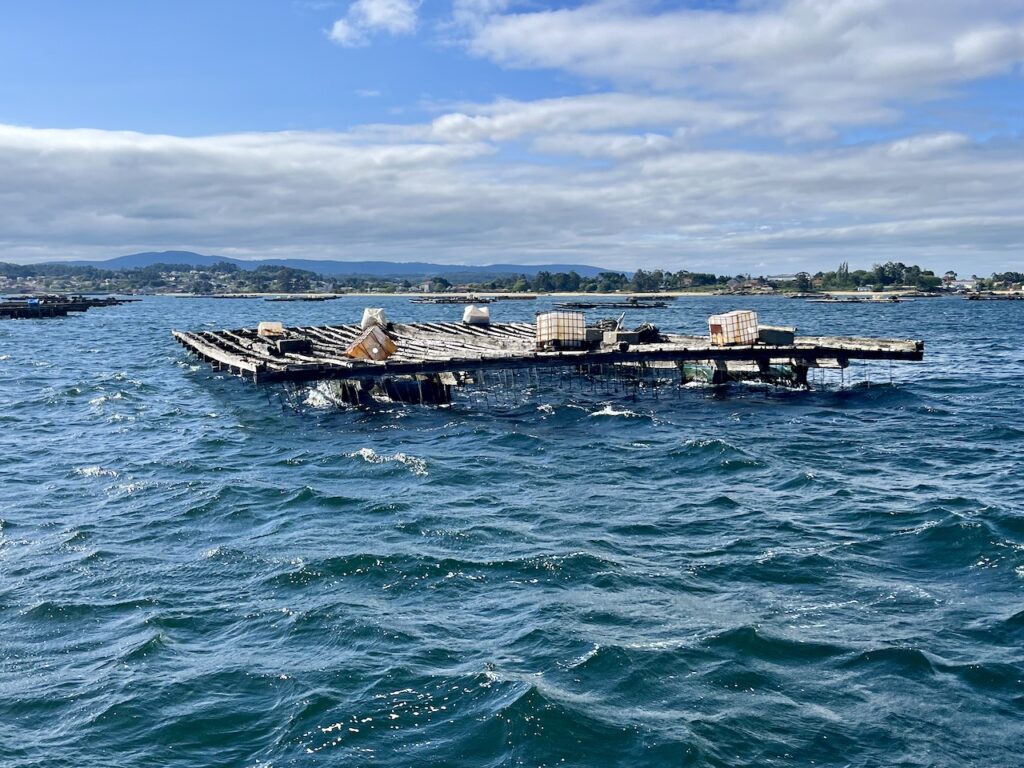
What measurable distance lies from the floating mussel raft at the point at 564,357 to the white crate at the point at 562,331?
51mm

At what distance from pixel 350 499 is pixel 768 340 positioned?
27658 mm

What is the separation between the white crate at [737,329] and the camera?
43688 millimetres

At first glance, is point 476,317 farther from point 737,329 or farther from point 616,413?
point 616,413

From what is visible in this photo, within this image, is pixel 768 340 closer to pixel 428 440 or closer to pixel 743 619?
pixel 428 440

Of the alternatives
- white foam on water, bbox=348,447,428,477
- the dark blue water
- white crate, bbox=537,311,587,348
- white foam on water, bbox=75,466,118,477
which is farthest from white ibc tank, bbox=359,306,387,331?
white foam on water, bbox=75,466,118,477

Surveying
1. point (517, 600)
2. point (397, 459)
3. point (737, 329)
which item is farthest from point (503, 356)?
point (517, 600)

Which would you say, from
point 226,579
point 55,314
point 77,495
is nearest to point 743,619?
point 226,579

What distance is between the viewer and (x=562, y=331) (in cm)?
4350

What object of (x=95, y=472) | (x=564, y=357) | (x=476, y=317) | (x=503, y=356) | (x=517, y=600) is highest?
(x=476, y=317)

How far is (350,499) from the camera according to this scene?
23828 millimetres

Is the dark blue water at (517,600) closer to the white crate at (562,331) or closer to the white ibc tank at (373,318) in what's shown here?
the white crate at (562,331)

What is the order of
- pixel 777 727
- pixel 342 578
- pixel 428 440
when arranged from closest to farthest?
pixel 777 727, pixel 342 578, pixel 428 440

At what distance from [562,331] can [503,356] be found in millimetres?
4067

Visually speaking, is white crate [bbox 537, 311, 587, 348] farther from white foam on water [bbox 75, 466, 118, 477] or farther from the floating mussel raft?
white foam on water [bbox 75, 466, 118, 477]
